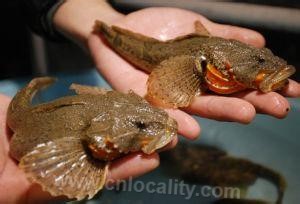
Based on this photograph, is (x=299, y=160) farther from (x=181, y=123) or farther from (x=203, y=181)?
(x=181, y=123)

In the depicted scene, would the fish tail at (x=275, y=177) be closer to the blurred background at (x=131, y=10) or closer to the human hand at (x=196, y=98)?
the human hand at (x=196, y=98)

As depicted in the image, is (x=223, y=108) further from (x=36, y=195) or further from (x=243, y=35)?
(x=36, y=195)

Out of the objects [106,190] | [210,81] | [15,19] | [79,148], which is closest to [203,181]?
[106,190]

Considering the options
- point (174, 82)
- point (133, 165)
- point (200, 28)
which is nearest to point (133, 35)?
point (200, 28)

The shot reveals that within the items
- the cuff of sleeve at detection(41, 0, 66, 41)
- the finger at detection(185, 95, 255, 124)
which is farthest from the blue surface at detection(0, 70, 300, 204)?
the finger at detection(185, 95, 255, 124)

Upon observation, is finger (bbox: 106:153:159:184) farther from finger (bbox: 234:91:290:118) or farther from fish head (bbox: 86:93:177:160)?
finger (bbox: 234:91:290:118)

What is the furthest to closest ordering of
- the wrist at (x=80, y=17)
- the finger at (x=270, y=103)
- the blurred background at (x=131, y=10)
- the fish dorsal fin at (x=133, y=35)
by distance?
the blurred background at (x=131, y=10), the wrist at (x=80, y=17), the fish dorsal fin at (x=133, y=35), the finger at (x=270, y=103)

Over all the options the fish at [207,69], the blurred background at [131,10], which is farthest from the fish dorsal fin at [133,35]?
the blurred background at [131,10]
